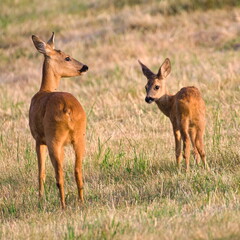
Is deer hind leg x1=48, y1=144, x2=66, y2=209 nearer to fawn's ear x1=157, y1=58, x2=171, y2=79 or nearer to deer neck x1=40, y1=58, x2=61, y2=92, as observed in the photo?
deer neck x1=40, y1=58, x2=61, y2=92

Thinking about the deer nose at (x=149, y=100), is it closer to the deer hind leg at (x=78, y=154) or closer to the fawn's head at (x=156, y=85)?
the fawn's head at (x=156, y=85)

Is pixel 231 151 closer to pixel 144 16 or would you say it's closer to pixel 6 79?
pixel 6 79

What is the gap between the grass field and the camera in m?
7.89

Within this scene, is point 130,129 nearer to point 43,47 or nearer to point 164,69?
point 164,69

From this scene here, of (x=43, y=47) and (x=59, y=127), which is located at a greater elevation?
(x=43, y=47)

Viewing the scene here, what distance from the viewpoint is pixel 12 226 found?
8.25 m

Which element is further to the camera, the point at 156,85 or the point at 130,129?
the point at 130,129

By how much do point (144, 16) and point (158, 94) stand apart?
480 inches

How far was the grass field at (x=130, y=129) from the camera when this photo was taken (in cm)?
789

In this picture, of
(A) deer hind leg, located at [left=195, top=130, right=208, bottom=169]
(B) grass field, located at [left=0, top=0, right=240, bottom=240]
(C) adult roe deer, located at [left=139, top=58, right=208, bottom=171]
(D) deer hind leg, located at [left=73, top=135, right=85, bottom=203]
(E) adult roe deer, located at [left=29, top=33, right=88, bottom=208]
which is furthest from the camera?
(A) deer hind leg, located at [left=195, top=130, right=208, bottom=169]

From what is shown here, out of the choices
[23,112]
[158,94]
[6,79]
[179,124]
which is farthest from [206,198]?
[6,79]

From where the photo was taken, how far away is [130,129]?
1250cm

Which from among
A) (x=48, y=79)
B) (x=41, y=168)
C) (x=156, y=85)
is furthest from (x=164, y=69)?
(x=41, y=168)

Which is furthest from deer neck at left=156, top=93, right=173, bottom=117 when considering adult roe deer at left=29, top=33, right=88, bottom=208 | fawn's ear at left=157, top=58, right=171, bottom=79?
adult roe deer at left=29, top=33, right=88, bottom=208
